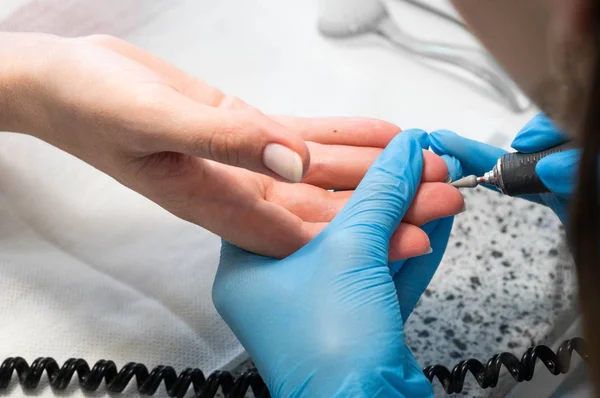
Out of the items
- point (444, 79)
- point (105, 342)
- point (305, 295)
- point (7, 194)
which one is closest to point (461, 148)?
point (305, 295)

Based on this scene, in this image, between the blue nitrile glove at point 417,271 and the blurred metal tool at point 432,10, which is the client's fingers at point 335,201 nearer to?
the blue nitrile glove at point 417,271

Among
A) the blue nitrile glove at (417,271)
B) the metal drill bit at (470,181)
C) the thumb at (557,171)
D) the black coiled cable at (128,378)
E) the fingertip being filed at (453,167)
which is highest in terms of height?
the thumb at (557,171)

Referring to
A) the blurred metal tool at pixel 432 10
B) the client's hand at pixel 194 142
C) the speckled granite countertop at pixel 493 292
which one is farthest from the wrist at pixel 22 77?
the blurred metal tool at pixel 432 10

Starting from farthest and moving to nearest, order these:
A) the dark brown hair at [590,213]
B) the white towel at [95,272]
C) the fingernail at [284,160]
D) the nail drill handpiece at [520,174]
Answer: the white towel at [95,272], the nail drill handpiece at [520,174], the fingernail at [284,160], the dark brown hair at [590,213]

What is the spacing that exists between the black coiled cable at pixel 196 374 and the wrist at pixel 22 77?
32 centimetres

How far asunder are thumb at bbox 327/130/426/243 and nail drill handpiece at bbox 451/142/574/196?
10cm

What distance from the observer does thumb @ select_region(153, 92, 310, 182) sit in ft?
1.84

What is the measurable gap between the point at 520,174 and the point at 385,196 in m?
0.16

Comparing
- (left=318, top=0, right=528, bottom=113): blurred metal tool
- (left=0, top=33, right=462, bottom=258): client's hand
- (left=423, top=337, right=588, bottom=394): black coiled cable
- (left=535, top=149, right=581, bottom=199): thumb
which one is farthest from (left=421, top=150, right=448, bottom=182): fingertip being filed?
(left=318, top=0, right=528, bottom=113): blurred metal tool

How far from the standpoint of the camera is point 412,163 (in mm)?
722

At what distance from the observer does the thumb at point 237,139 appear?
56cm

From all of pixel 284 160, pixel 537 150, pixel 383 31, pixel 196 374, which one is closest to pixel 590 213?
pixel 284 160

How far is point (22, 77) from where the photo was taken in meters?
0.74

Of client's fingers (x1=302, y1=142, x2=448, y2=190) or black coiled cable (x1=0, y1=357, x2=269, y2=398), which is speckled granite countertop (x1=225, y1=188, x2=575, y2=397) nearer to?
black coiled cable (x1=0, y1=357, x2=269, y2=398)
